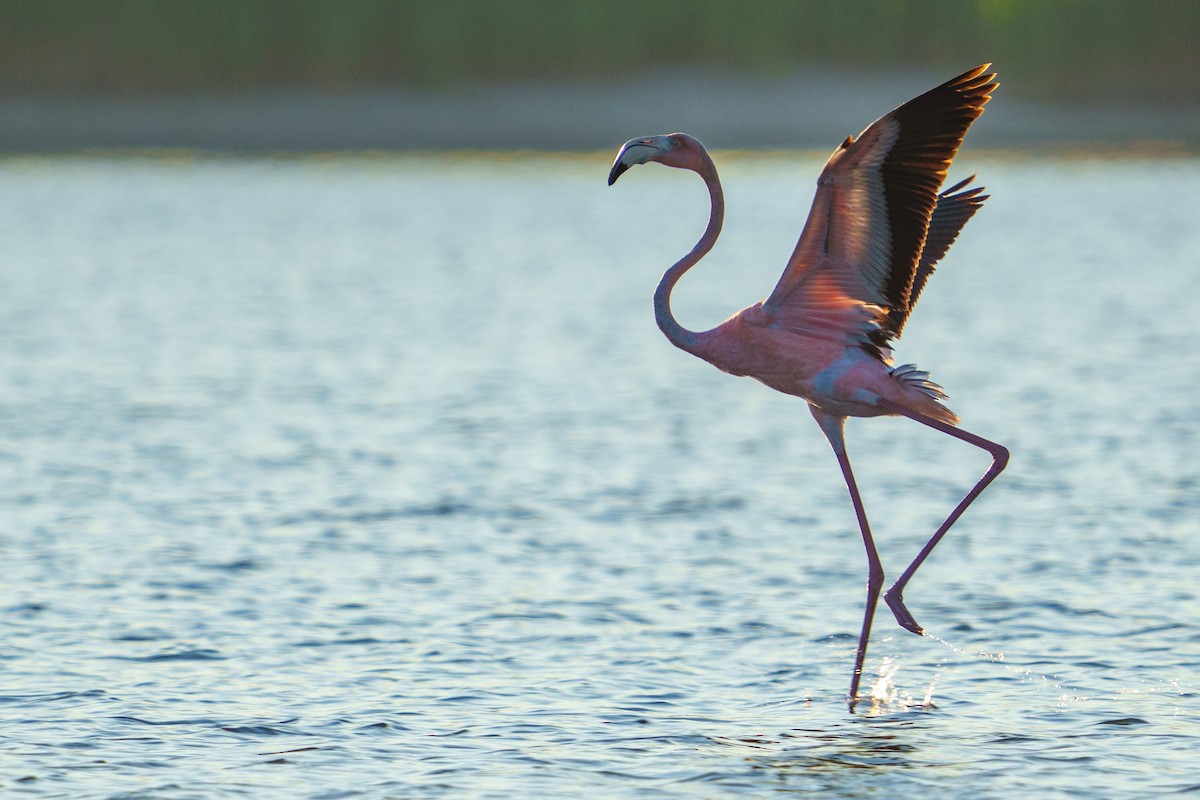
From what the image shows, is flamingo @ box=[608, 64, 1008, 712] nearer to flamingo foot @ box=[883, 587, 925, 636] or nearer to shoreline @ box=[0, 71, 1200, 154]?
flamingo foot @ box=[883, 587, 925, 636]

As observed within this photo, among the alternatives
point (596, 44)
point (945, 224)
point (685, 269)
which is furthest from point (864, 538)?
point (596, 44)

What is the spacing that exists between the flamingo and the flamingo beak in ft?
0.05

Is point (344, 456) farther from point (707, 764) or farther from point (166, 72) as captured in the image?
point (166, 72)

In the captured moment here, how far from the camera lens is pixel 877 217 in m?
9.25

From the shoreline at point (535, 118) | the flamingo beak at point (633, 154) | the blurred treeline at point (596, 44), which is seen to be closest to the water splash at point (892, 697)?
the flamingo beak at point (633, 154)

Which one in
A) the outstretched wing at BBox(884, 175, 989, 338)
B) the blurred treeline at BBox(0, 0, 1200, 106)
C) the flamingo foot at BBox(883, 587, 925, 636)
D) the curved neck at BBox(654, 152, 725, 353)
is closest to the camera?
the curved neck at BBox(654, 152, 725, 353)

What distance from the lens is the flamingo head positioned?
890 cm

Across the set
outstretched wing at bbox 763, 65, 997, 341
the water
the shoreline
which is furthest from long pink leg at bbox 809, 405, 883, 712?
the shoreline

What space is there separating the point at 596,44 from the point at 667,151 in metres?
72.1

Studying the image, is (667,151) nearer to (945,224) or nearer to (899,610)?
(945,224)

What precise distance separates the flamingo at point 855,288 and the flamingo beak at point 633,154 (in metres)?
0.01

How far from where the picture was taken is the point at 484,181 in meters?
75.4

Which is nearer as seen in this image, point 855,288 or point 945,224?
point 855,288

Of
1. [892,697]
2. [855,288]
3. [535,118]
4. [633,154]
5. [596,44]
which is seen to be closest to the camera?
[633,154]
